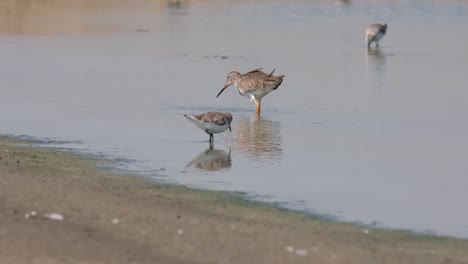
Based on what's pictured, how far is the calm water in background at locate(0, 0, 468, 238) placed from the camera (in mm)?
11039

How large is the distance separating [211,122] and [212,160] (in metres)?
0.89

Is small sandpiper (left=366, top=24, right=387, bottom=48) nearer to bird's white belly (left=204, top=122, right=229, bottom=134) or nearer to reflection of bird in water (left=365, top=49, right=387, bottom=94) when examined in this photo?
reflection of bird in water (left=365, top=49, right=387, bottom=94)

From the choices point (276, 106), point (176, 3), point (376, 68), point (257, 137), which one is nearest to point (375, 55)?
point (376, 68)

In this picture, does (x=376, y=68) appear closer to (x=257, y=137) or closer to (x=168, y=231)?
(x=257, y=137)

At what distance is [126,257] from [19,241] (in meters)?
0.73

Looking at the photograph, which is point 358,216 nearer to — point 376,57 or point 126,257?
point 126,257

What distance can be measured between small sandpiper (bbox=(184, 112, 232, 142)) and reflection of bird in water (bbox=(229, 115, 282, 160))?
0.28 meters

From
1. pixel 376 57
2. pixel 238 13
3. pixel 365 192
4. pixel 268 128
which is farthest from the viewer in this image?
pixel 238 13

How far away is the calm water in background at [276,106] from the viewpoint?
11.0 meters

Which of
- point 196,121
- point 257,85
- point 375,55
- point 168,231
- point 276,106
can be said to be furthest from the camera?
point 375,55

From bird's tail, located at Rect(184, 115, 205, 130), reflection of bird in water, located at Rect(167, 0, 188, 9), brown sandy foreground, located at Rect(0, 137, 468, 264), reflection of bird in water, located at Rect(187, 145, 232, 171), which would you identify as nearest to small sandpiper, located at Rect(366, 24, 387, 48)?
bird's tail, located at Rect(184, 115, 205, 130)

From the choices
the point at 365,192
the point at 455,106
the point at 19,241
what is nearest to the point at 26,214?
the point at 19,241

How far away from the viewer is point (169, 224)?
28.2 feet

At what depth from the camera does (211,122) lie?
13.1m
